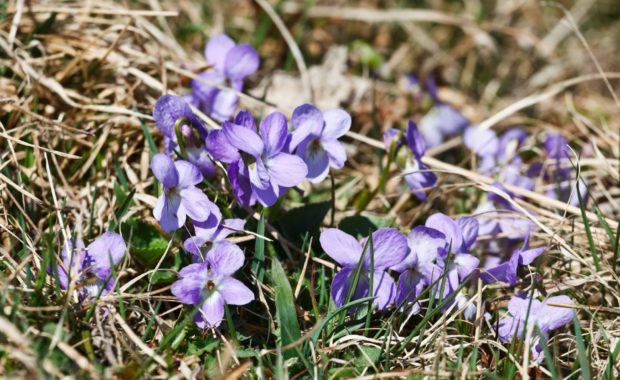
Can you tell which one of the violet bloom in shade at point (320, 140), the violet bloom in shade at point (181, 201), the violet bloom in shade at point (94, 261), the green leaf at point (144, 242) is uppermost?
the violet bloom in shade at point (320, 140)

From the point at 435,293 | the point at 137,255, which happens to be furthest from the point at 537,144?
the point at 137,255

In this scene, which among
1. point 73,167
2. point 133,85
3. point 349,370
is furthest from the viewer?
point 133,85

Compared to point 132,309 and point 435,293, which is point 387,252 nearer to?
point 435,293

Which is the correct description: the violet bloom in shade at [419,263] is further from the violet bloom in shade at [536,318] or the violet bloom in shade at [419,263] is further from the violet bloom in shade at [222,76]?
the violet bloom in shade at [222,76]

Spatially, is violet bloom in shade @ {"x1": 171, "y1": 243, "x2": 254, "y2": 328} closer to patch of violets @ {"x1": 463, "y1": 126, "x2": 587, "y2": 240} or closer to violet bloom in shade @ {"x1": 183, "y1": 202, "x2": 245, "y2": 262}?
violet bloom in shade @ {"x1": 183, "y1": 202, "x2": 245, "y2": 262}

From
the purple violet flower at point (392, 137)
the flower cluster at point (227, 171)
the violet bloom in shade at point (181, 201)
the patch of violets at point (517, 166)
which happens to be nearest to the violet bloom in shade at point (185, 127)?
the flower cluster at point (227, 171)

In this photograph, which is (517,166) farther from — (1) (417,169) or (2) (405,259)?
(2) (405,259)

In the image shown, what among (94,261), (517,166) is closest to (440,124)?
(517,166)
